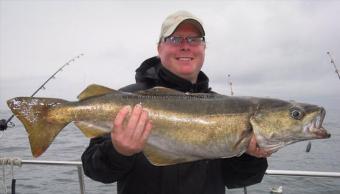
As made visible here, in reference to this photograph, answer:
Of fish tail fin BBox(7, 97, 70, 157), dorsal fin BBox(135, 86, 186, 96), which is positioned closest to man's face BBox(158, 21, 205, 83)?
dorsal fin BBox(135, 86, 186, 96)

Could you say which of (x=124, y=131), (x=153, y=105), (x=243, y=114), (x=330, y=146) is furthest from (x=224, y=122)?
(x=330, y=146)

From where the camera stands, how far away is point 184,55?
14.1ft

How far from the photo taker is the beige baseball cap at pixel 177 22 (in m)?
4.34

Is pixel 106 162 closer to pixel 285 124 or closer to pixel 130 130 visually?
pixel 130 130

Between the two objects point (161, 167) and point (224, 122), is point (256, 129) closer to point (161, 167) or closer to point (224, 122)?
point (224, 122)

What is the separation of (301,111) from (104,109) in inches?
72.0

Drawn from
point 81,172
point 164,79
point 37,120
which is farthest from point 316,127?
point 81,172

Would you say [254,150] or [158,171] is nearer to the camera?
[254,150]

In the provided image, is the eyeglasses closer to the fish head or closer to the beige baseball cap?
the beige baseball cap

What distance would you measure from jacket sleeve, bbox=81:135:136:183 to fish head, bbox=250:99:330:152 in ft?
4.03

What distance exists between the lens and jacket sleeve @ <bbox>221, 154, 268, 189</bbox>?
405cm

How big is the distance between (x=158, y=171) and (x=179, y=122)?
564 mm

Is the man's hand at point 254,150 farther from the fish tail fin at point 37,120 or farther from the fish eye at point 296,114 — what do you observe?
the fish tail fin at point 37,120

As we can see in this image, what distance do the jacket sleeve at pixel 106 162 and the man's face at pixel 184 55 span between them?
3.61 ft
